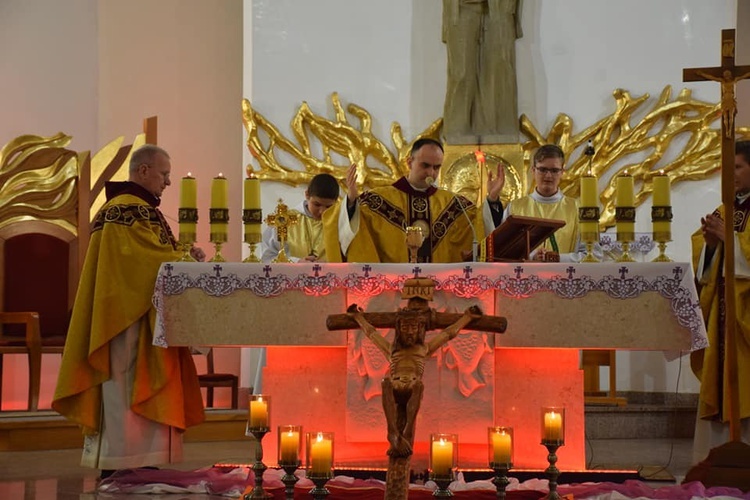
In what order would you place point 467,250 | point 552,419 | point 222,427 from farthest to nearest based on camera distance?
point 222,427, point 467,250, point 552,419

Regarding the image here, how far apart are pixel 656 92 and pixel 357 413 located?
495 cm

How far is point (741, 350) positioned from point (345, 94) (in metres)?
4.58

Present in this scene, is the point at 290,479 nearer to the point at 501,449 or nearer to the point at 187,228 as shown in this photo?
the point at 501,449

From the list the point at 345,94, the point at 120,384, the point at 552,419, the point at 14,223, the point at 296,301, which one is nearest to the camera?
the point at 552,419

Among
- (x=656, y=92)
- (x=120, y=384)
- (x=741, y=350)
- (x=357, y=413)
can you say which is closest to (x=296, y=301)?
(x=357, y=413)

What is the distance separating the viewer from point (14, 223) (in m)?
9.11

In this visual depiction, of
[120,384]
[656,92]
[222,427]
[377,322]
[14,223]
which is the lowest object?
[222,427]

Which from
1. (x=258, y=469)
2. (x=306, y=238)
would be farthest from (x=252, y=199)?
(x=306, y=238)

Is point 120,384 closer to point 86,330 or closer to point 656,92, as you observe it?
point 86,330

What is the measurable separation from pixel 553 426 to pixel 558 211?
319cm

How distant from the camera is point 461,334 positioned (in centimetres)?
554

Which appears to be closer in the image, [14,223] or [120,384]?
[120,384]

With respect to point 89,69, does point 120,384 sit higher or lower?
lower

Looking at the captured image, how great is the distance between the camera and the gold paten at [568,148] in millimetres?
9297
